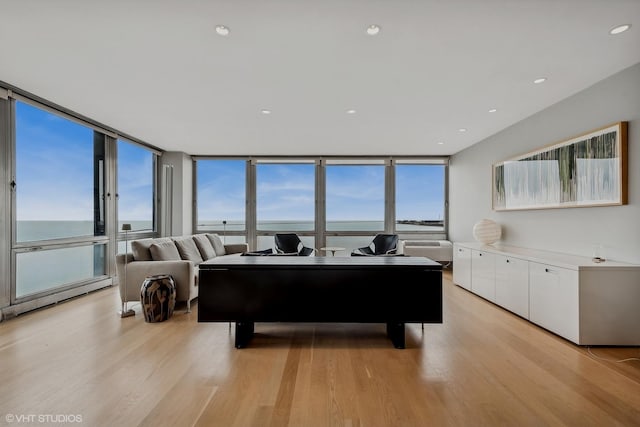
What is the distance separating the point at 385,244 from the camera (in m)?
5.48

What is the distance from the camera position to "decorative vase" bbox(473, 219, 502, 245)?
15.1 feet

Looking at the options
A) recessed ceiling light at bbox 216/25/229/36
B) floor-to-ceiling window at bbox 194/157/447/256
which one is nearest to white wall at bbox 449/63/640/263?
floor-to-ceiling window at bbox 194/157/447/256

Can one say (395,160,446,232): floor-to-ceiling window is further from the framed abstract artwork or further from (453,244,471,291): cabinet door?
the framed abstract artwork

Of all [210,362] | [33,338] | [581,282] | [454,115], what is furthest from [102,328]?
[454,115]

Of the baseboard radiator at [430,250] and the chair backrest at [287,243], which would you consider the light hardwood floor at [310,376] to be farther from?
the baseboard radiator at [430,250]

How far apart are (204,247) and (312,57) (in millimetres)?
3708

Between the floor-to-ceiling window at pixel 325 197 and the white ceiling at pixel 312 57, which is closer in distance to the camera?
the white ceiling at pixel 312 57

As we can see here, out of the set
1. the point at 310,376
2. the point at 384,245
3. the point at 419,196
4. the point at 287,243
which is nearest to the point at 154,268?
the point at 287,243

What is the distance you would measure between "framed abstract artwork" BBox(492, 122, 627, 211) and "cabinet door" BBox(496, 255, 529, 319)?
34.1 inches

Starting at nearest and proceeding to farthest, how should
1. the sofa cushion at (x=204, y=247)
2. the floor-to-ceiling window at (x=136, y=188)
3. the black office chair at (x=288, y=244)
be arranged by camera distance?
1. the sofa cushion at (x=204, y=247)
2. the floor-to-ceiling window at (x=136, y=188)
3. the black office chair at (x=288, y=244)

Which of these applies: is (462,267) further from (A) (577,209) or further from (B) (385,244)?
(A) (577,209)

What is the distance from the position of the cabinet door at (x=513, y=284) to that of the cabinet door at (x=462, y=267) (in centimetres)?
79

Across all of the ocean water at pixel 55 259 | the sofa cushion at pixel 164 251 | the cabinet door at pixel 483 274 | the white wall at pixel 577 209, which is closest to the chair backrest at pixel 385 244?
the cabinet door at pixel 483 274

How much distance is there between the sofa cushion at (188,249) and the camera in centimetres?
449
